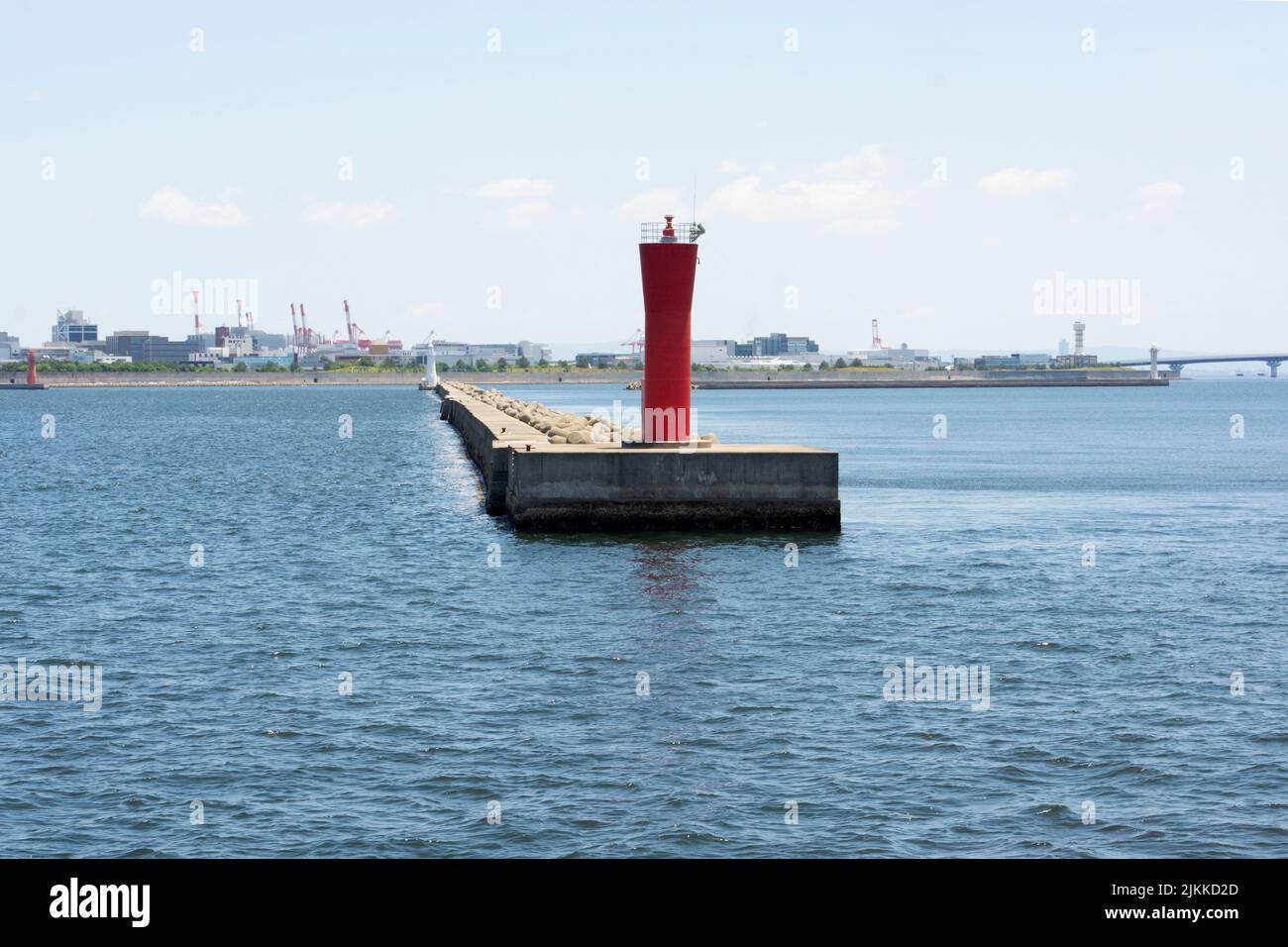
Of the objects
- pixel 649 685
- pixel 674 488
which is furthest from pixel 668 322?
pixel 649 685

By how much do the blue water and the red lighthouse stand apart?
10.4ft

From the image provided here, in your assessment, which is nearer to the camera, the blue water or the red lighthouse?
the blue water

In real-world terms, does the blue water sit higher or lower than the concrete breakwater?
lower

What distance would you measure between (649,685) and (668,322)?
1669 centimetres

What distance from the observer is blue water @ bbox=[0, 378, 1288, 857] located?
1245 cm

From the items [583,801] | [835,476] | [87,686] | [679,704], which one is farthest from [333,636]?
[835,476]

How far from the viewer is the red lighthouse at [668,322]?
32.9m

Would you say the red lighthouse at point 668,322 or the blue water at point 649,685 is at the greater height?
→ the red lighthouse at point 668,322

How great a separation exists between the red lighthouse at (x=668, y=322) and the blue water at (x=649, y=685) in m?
3.18

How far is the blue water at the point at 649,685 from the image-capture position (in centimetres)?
1245

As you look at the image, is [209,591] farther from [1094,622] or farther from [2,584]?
[1094,622]

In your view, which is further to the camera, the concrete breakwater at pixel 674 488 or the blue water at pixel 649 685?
the concrete breakwater at pixel 674 488

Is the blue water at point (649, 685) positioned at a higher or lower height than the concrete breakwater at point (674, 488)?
lower
